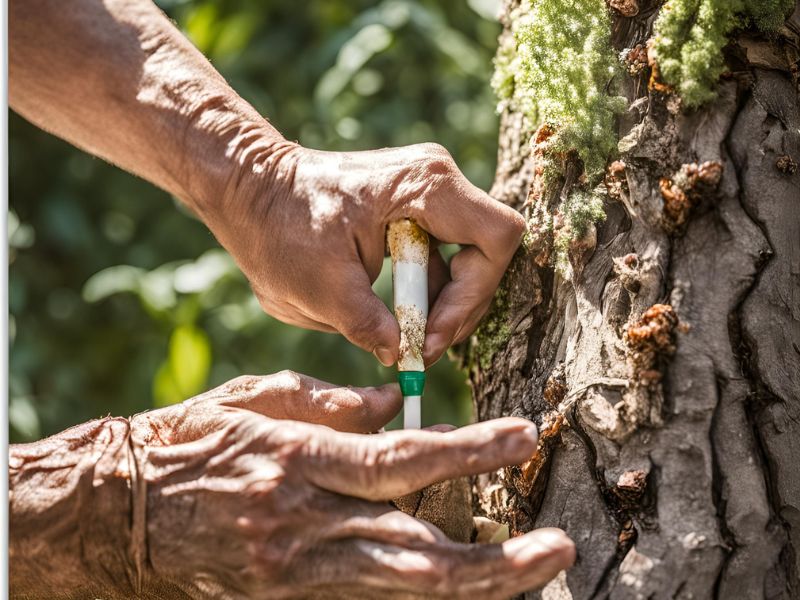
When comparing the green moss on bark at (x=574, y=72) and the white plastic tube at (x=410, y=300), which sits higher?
the green moss on bark at (x=574, y=72)

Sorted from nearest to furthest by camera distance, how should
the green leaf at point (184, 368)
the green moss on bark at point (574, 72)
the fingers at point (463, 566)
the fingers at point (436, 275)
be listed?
the fingers at point (463, 566) → the green moss on bark at point (574, 72) → the fingers at point (436, 275) → the green leaf at point (184, 368)

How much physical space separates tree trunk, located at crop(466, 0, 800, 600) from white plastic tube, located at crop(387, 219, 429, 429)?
19 cm

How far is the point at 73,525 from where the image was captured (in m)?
1.14

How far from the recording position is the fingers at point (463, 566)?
0.96 metres

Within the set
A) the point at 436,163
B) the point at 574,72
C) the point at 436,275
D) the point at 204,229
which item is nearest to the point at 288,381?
the point at 436,275

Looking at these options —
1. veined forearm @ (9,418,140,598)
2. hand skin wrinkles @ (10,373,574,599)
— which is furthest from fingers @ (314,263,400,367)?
veined forearm @ (9,418,140,598)

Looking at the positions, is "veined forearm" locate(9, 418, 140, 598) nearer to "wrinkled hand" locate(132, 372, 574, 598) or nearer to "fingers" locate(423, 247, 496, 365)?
"wrinkled hand" locate(132, 372, 574, 598)

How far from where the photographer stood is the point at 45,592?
1194mm

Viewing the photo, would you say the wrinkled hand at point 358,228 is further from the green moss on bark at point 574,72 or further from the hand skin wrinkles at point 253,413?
the green moss on bark at point 574,72

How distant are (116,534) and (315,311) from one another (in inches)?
16.2

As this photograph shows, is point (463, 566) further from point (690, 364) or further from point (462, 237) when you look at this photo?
point (462, 237)

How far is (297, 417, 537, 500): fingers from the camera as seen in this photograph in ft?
3.34

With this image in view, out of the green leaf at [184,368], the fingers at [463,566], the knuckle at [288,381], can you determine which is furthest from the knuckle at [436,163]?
the green leaf at [184,368]

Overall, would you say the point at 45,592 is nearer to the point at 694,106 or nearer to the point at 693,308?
the point at 693,308
